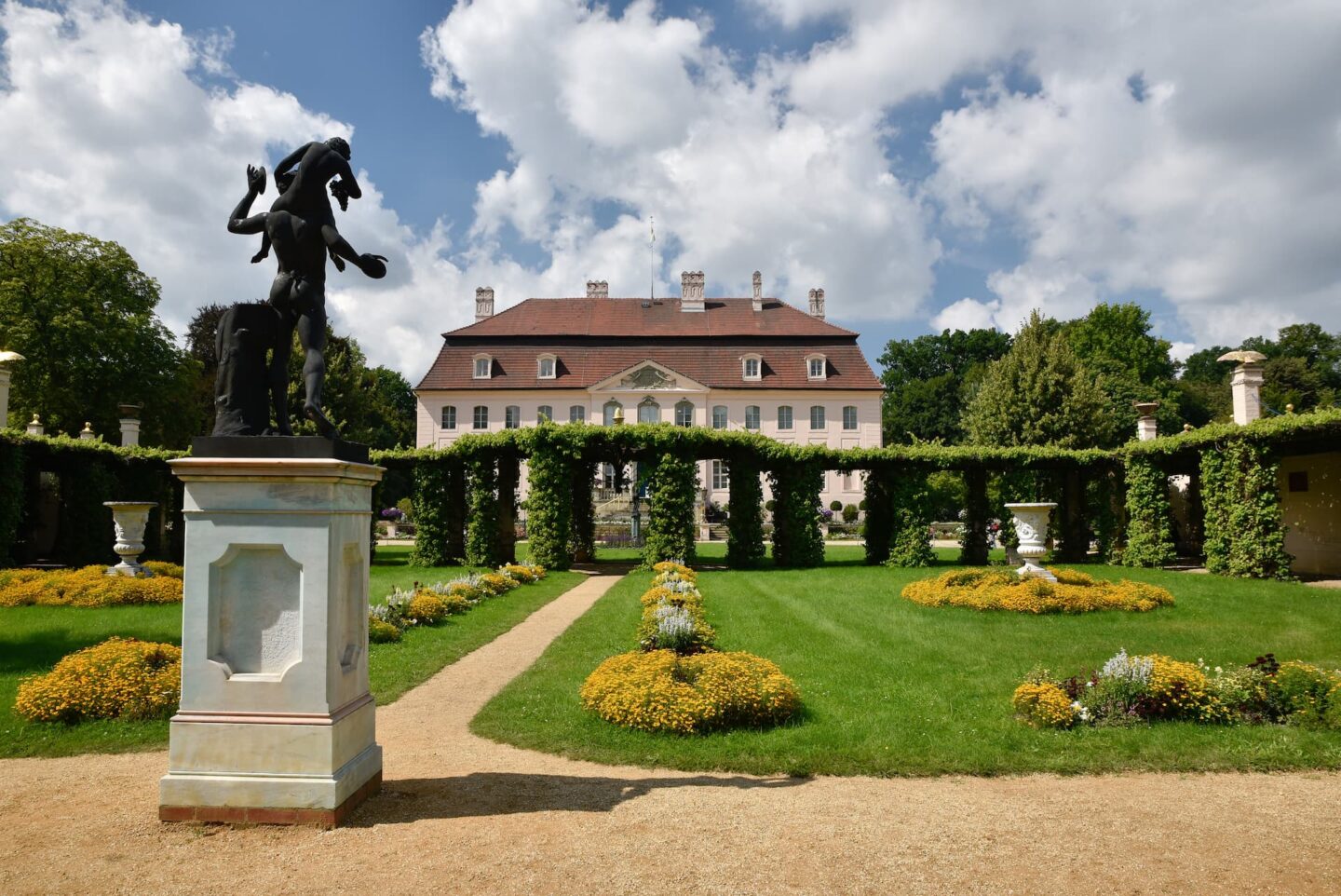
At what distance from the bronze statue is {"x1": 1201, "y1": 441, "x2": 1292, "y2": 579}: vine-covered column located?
705 inches

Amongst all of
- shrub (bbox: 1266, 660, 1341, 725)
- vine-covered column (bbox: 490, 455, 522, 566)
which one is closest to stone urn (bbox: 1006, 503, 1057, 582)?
shrub (bbox: 1266, 660, 1341, 725)

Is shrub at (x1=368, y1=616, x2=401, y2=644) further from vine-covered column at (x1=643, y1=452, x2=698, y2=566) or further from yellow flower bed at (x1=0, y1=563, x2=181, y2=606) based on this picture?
vine-covered column at (x1=643, y1=452, x2=698, y2=566)

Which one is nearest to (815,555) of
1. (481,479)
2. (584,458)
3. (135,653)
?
(584,458)

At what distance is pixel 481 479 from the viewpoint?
20953 mm

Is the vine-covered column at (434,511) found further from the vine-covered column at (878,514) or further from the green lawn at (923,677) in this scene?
the vine-covered column at (878,514)

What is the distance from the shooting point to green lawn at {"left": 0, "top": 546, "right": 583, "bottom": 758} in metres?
6.26

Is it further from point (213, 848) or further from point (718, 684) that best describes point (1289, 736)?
point (213, 848)

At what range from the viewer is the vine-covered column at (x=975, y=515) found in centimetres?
2186

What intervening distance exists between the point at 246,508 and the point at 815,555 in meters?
18.2

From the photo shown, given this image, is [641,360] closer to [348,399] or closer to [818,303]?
[818,303]

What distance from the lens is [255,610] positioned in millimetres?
4512

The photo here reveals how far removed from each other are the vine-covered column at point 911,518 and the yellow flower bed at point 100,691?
17474 millimetres

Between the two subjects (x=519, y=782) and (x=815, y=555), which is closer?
(x=519, y=782)

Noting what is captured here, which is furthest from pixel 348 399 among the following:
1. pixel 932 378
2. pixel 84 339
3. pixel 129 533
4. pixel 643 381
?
pixel 932 378
